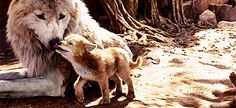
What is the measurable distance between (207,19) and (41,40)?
637 centimetres

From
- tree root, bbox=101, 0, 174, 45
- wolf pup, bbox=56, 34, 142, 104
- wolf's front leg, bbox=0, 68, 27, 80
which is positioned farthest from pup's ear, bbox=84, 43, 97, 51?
tree root, bbox=101, 0, 174, 45

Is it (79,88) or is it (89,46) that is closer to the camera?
(89,46)

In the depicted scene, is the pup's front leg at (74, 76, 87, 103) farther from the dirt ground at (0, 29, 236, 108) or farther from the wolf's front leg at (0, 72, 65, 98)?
the wolf's front leg at (0, 72, 65, 98)

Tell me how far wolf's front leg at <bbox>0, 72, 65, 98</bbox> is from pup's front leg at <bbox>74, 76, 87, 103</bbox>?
0.26 metres

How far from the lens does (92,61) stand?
357cm

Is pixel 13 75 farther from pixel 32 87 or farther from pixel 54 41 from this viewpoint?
pixel 54 41

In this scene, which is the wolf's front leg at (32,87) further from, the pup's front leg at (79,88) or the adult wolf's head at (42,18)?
the adult wolf's head at (42,18)

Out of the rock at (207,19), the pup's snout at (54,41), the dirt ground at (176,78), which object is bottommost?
the dirt ground at (176,78)

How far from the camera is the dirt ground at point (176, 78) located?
12.8ft

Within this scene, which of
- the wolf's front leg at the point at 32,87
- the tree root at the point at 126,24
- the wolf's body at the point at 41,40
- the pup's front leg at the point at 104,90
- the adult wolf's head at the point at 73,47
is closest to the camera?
the adult wolf's head at the point at 73,47

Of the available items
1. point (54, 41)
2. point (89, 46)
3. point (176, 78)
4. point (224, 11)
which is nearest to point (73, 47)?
point (89, 46)

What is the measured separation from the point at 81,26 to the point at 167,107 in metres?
1.26

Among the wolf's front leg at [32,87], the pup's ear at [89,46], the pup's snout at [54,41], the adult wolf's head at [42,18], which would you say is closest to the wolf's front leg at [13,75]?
the wolf's front leg at [32,87]

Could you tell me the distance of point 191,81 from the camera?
4660 mm
